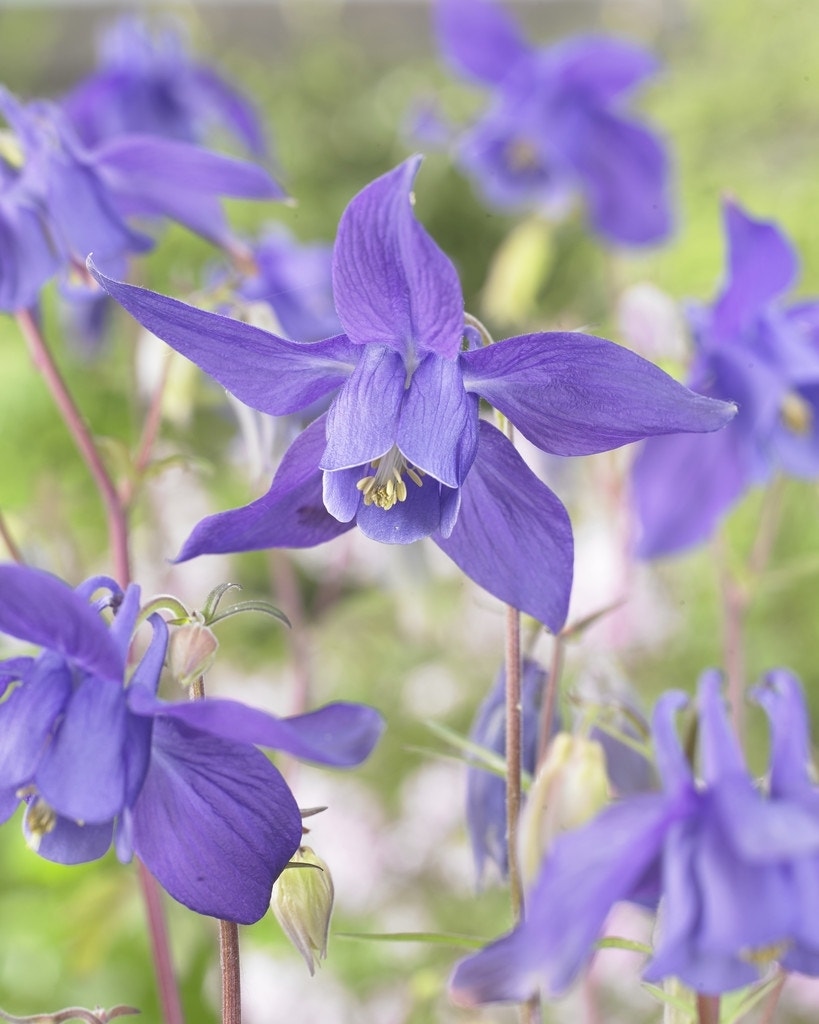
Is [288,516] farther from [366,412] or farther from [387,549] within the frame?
[387,549]

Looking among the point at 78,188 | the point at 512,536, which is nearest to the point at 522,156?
the point at 78,188

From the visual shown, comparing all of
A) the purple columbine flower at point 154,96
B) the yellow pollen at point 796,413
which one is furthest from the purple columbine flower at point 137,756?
the purple columbine flower at point 154,96

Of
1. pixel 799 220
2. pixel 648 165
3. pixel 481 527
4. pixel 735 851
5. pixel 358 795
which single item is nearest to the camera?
pixel 735 851

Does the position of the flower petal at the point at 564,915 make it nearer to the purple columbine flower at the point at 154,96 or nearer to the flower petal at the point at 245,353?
the flower petal at the point at 245,353

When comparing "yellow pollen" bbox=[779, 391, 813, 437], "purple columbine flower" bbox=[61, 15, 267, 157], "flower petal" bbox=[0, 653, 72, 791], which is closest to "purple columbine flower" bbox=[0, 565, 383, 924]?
"flower petal" bbox=[0, 653, 72, 791]

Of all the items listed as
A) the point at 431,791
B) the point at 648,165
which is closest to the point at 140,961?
the point at 431,791

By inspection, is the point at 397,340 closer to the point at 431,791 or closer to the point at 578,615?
the point at 578,615

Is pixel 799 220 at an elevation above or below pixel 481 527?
above
